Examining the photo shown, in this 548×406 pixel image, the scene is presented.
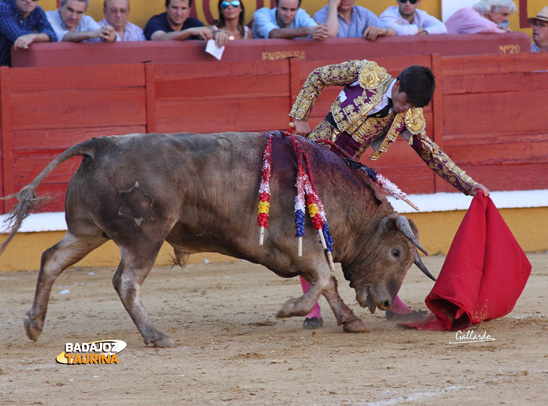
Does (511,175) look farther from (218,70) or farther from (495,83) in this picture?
(218,70)

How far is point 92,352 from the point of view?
3275 millimetres

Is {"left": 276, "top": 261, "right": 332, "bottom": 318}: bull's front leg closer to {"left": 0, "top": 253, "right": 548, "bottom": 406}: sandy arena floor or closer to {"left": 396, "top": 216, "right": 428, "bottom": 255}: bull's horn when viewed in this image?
{"left": 0, "top": 253, "right": 548, "bottom": 406}: sandy arena floor

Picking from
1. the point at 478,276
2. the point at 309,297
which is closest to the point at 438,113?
the point at 478,276

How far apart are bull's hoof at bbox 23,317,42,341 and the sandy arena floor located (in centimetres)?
5

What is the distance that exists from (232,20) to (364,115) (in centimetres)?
263

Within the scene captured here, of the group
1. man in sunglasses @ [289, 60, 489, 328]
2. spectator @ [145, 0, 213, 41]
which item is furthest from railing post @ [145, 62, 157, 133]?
man in sunglasses @ [289, 60, 489, 328]

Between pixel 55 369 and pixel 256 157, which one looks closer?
pixel 55 369

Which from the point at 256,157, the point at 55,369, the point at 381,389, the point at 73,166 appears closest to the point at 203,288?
the point at 73,166

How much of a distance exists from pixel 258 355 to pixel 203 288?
2.04 metres

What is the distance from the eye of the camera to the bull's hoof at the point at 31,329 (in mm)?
3432

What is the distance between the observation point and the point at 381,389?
262cm

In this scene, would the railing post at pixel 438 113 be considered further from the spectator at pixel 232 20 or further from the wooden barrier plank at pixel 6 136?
the wooden barrier plank at pixel 6 136

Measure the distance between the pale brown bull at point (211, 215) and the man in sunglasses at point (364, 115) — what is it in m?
0.19

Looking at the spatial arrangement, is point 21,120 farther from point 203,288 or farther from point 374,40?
point 374,40
